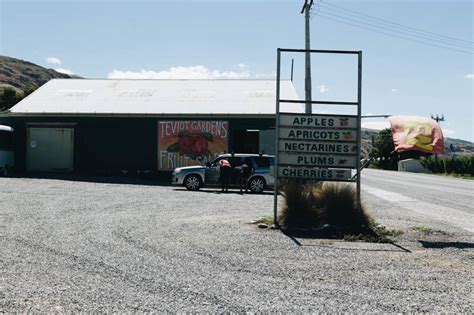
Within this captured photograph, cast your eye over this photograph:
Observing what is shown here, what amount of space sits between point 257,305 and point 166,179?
21.6 meters

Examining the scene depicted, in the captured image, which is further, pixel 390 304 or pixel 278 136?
pixel 278 136

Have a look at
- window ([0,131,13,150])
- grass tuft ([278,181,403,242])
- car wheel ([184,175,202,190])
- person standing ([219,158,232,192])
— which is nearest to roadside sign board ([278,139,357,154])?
grass tuft ([278,181,403,242])

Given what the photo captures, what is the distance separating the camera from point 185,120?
2611 cm

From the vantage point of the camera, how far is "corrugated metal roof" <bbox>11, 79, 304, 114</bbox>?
1045 inches

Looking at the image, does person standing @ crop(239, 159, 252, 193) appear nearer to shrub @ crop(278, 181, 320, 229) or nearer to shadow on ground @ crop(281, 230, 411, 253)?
shrub @ crop(278, 181, 320, 229)

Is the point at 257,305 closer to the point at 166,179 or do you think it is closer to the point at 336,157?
the point at 336,157

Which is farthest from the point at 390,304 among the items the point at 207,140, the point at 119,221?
the point at 207,140

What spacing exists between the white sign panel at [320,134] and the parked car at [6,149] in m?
20.0

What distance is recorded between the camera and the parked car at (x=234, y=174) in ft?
67.6

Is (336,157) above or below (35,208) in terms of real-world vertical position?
above

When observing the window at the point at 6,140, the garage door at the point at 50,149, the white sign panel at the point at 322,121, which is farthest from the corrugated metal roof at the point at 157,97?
the white sign panel at the point at 322,121

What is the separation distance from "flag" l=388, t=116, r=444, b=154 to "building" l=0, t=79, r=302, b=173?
15.0m

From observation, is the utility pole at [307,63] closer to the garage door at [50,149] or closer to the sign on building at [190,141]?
the sign on building at [190,141]

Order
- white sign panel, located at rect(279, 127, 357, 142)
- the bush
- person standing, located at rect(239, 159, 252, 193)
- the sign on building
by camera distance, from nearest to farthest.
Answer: white sign panel, located at rect(279, 127, 357, 142), person standing, located at rect(239, 159, 252, 193), the sign on building, the bush
